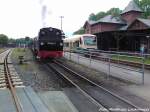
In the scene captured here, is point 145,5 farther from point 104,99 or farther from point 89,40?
point 104,99

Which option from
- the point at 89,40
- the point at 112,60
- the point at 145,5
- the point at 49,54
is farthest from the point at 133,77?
the point at 145,5

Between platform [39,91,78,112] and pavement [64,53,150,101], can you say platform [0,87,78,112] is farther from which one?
pavement [64,53,150,101]

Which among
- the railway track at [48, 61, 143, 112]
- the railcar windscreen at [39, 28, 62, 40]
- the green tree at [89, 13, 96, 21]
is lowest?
the railway track at [48, 61, 143, 112]

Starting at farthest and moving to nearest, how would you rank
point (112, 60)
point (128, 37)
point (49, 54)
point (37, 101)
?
point (128, 37) → point (49, 54) → point (112, 60) → point (37, 101)

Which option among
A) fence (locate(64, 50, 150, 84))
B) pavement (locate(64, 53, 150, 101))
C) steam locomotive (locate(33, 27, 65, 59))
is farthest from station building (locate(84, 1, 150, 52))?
pavement (locate(64, 53, 150, 101))

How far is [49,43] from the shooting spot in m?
30.5

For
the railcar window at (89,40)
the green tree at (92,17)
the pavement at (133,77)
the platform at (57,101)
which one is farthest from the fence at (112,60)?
the green tree at (92,17)

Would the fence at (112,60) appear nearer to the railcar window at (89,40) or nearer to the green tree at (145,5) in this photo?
the railcar window at (89,40)

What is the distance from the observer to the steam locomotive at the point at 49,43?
30312 mm

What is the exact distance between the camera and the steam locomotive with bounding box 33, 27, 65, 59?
99.5 feet

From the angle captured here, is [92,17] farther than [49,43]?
Yes

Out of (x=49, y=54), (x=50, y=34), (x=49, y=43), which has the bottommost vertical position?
(x=49, y=54)

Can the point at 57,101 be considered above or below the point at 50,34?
below

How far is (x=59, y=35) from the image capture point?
31109 mm
